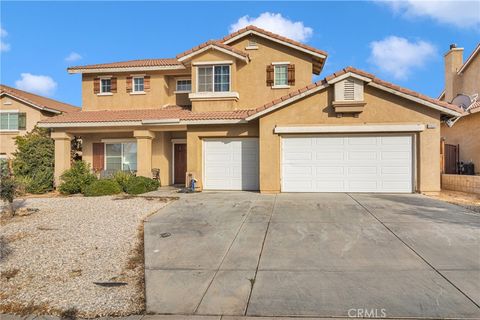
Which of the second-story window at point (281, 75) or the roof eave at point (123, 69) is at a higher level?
the roof eave at point (123, 69)

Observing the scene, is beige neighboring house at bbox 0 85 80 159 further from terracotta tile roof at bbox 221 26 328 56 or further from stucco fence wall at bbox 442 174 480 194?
stucco fence wall at bbox 442 174 480 194

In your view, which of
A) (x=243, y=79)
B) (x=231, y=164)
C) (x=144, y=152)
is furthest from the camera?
(x=243, y=79)

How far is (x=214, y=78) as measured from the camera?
15.9 m

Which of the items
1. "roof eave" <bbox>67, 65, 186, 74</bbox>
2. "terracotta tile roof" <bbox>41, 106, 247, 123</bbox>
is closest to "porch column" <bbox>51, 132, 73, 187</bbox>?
"terracotta tile roof" <bbox>41, 106, 247, 123</bbox>

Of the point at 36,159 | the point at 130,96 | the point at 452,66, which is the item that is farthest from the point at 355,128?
the point at 36,159

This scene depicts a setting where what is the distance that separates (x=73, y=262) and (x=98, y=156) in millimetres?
12908

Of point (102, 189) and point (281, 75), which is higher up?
point (281, 75)

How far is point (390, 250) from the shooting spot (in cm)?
649

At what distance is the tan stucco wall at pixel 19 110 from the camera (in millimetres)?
21953

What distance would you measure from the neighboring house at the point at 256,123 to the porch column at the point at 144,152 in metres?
0.05

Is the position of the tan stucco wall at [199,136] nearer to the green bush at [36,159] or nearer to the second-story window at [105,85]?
the second-story window at [105,85]

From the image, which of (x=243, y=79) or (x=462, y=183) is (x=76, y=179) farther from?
(x=462, y=183)

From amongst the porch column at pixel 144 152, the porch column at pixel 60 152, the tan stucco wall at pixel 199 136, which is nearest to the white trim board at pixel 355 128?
the tan stucco wall at pixel 199 136

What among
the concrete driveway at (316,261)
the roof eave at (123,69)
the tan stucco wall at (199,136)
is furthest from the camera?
the roof eave at (123,69)
